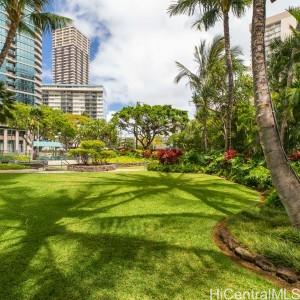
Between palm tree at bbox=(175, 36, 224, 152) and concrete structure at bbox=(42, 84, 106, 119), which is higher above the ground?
concrete structure at bbox=(42, 84, 106, 119)

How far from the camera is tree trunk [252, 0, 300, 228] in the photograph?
5.22 m

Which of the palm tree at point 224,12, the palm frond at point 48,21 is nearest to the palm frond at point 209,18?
the palm tree at point 224,12

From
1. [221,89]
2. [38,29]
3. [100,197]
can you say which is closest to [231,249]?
[100,197]

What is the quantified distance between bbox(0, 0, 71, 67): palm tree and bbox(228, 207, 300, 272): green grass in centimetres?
1326

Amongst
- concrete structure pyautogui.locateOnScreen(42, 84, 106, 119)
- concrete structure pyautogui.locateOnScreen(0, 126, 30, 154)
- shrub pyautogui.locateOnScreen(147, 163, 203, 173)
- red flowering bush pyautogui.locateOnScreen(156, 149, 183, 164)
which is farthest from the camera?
concrete structure pyautogui.locateOnScreen(42, 84, 106, 119)

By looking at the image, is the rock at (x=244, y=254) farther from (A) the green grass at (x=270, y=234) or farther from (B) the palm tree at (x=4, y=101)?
(B) the palm tree at (x=4, y=101)

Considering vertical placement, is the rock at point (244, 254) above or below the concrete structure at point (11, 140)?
below

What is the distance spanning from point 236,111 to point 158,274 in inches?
828

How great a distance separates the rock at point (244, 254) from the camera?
16.7 feet

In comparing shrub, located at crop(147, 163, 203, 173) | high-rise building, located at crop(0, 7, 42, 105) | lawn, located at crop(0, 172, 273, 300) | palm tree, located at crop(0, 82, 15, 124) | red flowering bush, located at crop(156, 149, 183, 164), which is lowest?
lawn, located at crop(0, 172, 273, 300)

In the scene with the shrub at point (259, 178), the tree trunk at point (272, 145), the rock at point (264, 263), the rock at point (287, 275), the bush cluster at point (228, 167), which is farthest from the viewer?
the bush cluster at point (228, 167)

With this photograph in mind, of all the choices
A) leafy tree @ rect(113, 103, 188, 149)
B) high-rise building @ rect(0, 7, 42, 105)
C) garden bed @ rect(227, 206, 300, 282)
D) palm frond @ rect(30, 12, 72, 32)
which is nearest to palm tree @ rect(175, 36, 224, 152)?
palm frond @ rect(30, 12, 72, 32)

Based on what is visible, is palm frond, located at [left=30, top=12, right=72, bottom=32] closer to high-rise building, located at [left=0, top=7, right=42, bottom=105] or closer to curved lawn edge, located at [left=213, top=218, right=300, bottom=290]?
curved lawn edge, located at [left=213, top=218, right=300, bottom=290]

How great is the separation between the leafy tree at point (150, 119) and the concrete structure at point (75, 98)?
12410 centimetres
